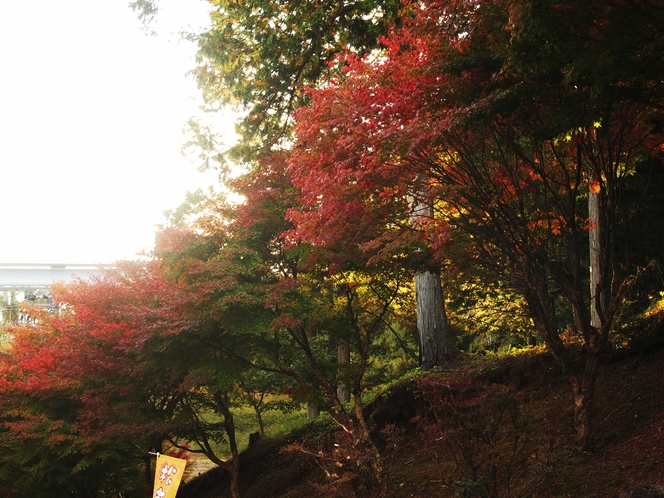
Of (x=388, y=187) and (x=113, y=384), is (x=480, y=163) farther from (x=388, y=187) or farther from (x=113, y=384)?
(x=113, y=384)

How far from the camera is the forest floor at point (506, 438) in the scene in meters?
6.02

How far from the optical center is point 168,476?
8.36 metres

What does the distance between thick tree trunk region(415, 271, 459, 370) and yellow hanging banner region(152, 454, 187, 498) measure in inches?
204

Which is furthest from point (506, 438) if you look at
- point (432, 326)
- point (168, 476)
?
point (168, 476)

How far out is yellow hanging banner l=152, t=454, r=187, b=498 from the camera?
26.9ft

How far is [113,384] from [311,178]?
6390 millimetres

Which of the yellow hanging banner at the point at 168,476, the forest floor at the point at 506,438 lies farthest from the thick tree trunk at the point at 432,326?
the yellow hanging banner at the point at 168,476

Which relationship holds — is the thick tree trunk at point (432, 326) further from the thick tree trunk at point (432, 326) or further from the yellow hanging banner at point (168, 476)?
the yellow hanging banner at point (168, 476)

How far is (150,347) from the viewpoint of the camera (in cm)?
946

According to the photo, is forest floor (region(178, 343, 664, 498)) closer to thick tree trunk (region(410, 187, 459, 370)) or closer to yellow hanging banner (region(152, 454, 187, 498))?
thick tree trunk (region(410, 187, 459, 370))

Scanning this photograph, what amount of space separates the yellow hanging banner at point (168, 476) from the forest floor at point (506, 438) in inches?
59.4

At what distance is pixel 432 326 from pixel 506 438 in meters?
3.61

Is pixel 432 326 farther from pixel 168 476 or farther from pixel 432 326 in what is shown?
pixel 168 476

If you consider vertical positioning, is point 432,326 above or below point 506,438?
above
